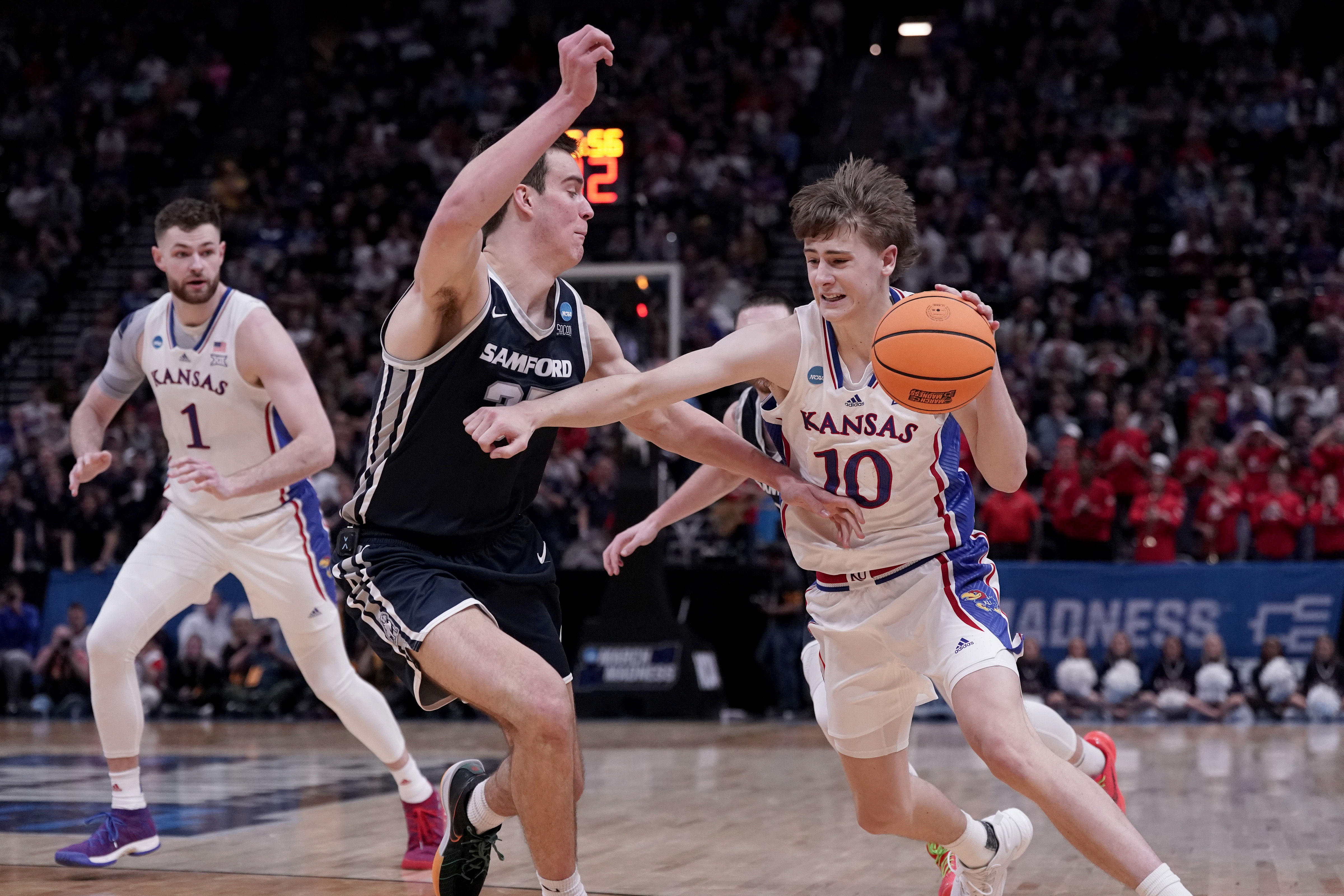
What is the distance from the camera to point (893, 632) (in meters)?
4.73

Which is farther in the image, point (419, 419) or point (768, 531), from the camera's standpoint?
point (768, 531)

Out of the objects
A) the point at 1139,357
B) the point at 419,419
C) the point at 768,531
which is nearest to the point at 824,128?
the point at 1139,357

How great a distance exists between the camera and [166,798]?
8523 mm

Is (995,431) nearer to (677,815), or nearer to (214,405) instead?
(214,405)

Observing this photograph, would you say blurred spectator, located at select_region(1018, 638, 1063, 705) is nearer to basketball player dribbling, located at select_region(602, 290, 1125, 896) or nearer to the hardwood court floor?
the hardwood court floor

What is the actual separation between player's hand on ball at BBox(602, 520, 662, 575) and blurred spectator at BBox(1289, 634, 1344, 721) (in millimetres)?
9542

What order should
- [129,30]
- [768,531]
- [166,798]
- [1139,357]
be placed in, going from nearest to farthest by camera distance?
[166,798] → [768,531] → [1139,357] → [129,30]

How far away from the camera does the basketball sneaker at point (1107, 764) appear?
5891mm

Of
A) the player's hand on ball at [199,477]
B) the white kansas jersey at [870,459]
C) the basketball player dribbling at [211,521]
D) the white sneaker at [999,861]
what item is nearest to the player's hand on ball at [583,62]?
the white kansas jersey at [870,459]

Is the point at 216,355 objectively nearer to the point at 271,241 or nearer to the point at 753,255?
the point at 753,255

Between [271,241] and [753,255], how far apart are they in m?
7.08

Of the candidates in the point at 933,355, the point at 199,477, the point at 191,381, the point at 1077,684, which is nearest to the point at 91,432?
the point at 191,381

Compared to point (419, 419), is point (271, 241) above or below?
above

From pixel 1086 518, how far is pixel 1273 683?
7.07 feet
